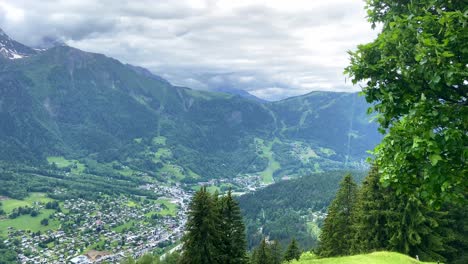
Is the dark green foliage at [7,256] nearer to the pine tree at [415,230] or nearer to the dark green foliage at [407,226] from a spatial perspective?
the dark green foliage at [407,226]

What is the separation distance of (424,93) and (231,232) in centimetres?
3664

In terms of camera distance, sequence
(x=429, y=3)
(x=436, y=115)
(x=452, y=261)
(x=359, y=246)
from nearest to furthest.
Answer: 1. (x=436, y=115)
2. (x=429, y=3)
3. (x=452, y=261)
4. (x=359, y=246)

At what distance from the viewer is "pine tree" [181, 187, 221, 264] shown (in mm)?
37156

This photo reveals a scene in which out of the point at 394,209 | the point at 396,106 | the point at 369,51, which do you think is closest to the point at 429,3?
the point at 369,51

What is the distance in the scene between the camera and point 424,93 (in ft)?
35.3

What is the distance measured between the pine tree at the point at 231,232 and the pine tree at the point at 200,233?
3740 mm

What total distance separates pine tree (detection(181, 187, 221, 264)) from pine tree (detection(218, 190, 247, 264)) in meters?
3.74

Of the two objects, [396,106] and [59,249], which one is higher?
[396,106]

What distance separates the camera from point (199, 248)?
37.2 meters

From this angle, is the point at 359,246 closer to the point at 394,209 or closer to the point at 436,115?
the point at 394,209

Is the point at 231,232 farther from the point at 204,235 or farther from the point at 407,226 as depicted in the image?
the point at 407,226

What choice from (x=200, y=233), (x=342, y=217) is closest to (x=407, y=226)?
(x=342, y=217)

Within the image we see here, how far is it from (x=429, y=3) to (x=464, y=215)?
138 ft

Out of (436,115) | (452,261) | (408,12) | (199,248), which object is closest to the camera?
(436,115)
